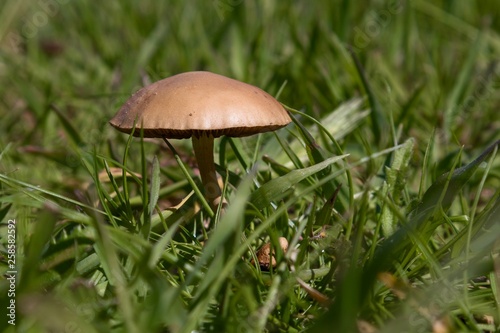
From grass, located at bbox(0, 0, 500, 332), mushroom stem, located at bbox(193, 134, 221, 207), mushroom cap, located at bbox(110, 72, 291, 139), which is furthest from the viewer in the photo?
mushroom stem, located at bbox(193, 134, 221, 207)

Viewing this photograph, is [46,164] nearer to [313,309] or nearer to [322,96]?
[322,96]

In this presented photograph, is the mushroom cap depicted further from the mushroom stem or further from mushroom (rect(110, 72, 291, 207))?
the mushroom stem

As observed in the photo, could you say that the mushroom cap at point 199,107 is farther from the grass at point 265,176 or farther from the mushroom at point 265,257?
the mushroom at point 265,257

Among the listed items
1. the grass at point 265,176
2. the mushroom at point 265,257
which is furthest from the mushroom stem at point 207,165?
the mushroom at point 265,257

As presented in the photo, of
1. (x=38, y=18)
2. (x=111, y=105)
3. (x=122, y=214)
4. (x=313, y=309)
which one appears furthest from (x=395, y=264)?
(x=38, y=18)

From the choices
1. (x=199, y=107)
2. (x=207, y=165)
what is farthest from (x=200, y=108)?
(x=207, y=165)

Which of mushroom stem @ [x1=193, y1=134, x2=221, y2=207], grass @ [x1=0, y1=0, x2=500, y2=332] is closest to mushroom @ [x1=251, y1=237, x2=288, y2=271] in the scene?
Answer: grass @ [x1=0, y1=0, x2=500, y2=332]

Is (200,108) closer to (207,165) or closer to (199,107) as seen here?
(199,107)
